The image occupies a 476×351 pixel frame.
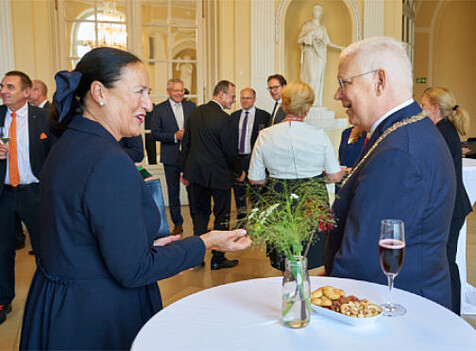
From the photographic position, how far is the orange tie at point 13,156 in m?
4.01

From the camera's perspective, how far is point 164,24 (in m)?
7.67

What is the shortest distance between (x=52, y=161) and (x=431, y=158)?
124 centimetres

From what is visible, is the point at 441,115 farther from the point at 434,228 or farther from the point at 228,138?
the point at 434,228

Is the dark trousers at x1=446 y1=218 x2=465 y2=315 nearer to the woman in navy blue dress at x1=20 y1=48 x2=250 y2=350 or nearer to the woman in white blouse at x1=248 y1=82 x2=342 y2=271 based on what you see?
A: the woman in white blouse at x1=248 y1=82 x2=342 y2=271

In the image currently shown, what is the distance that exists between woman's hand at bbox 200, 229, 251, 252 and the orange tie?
2690mm

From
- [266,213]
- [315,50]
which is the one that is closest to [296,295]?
[266,213]

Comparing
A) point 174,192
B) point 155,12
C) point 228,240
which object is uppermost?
point 155,12

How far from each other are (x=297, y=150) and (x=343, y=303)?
2.40m

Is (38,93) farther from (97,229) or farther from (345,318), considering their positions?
(345,318)

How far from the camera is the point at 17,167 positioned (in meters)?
4.02

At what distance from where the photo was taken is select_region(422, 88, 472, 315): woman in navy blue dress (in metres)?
3.47

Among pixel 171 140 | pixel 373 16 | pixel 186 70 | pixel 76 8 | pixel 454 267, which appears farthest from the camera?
pixel 373 16

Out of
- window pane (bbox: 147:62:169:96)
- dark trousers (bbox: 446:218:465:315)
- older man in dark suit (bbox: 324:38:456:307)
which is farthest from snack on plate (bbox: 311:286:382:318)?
window pane (bbox: 147:62:169:96)

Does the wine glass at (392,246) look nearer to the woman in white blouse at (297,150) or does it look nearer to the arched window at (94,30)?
the woman in white blouse at (297,150)
